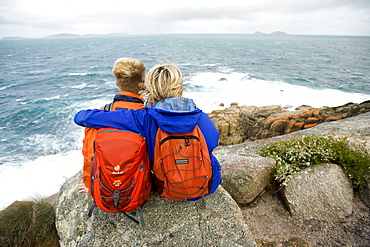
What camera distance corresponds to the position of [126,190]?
2402mm

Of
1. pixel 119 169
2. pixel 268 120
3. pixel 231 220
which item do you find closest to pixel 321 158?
pixel 231 220

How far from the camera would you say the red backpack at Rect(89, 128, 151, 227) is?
2289 millimetres

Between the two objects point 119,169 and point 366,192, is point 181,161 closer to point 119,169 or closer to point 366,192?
point 119,169

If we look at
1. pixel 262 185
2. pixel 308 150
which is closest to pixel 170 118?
pixel 262 185

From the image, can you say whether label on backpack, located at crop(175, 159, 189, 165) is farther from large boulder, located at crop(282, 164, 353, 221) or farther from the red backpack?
large boulder, located at crop(282, 164, 353, 221)

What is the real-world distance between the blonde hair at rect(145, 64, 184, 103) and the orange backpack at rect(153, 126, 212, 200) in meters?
0.47

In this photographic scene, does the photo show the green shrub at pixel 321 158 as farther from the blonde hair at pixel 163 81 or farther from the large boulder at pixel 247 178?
the blonde hair at pixel 163 81

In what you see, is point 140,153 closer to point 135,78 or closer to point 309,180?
point 135,78

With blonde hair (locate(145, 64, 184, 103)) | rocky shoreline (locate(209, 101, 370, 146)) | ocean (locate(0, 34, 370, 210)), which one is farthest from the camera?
ocean (locate(0, 34, 370, 210))

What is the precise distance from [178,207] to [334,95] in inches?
1149

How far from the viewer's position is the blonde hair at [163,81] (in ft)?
8.24

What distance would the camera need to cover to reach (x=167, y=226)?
285 centimetres

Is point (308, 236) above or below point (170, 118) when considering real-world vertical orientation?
below

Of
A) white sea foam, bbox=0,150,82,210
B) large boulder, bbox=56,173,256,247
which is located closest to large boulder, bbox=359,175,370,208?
large boulder, bbox=56,173,256,247
